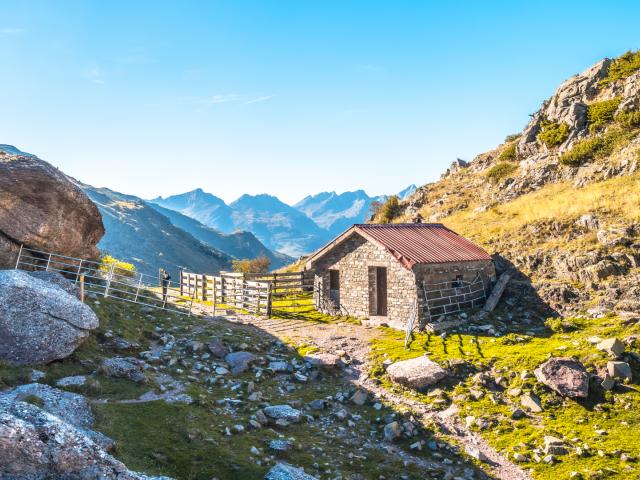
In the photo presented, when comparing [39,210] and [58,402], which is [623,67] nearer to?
[39,210]

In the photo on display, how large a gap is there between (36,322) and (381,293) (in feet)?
54.5

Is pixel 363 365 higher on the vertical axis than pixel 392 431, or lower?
higher

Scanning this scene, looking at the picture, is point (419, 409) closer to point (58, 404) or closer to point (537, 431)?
point (537, 431)

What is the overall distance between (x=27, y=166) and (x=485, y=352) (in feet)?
65.6

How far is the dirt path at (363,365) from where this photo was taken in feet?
33.0

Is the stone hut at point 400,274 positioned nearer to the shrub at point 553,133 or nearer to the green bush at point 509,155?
the shrub at point 553,133

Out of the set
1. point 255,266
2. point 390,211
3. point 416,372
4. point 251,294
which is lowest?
point 416,372

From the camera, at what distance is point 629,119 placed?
112 ft

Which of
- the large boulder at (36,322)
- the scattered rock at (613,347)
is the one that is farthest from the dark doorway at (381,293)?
the large boulder at (36,322)

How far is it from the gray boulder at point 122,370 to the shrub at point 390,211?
4057 cm

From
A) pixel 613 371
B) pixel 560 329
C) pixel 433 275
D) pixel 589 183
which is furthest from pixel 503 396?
pixel 589 183

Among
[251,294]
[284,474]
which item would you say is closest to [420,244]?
[251,294]

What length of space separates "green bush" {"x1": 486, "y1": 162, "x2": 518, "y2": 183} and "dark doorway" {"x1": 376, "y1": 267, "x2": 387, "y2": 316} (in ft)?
78.8

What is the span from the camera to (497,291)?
2253 cm
